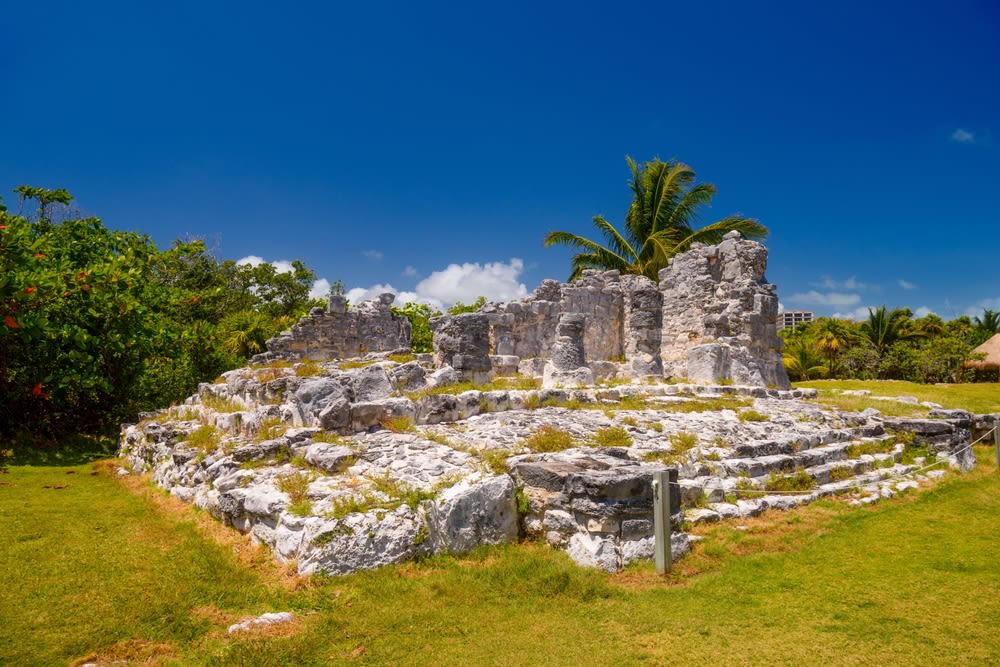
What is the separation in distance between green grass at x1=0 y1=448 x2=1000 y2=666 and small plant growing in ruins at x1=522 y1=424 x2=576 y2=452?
172 cm

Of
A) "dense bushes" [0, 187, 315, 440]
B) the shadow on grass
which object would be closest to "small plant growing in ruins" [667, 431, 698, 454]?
"dense bushes" [0, 187, 315, 440]

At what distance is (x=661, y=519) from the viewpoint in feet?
17.2

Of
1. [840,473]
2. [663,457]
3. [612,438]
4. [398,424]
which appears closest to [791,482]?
[840,473]

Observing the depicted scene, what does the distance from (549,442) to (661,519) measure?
2134 mm

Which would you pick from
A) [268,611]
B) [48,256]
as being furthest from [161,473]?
[48,256]

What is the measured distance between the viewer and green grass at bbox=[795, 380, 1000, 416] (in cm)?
1259

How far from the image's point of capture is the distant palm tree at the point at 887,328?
3184cm

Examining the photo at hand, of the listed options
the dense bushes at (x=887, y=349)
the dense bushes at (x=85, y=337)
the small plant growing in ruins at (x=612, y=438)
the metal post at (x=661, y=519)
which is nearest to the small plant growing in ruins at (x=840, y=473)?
the small plant growing in ruins at (x=612, y=438)

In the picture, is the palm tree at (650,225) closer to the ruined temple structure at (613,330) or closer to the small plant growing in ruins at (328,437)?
the ruined temple structure at (613,330)

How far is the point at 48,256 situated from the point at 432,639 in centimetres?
1266

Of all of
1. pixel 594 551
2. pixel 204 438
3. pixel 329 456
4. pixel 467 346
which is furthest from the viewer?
pixel 467 346

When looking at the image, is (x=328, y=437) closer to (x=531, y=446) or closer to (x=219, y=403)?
(x=531, y=446)

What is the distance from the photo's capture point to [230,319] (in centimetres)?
2658

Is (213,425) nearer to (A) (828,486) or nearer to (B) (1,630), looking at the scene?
(B) (1,630)
